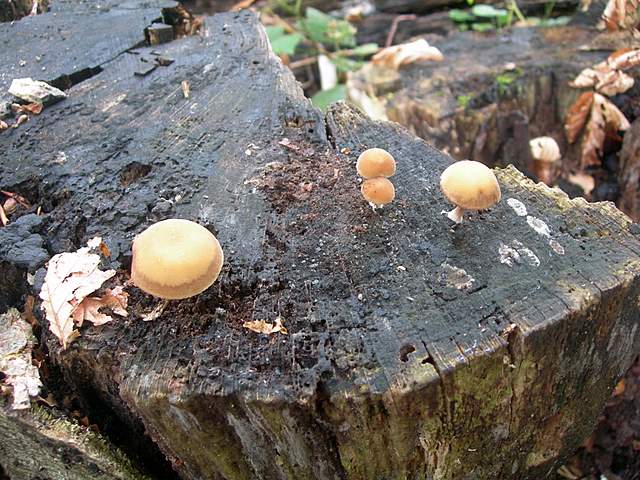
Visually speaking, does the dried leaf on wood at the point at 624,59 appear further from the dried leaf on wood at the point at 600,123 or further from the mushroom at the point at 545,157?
the mushroom at the point at 545,157

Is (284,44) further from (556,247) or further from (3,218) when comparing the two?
(556,247)

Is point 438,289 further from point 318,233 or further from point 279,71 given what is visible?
point 279,71

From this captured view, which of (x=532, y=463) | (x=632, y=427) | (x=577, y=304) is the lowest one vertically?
(x=632, y=427)

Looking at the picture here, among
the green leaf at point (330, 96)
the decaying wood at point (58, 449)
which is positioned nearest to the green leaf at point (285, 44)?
the green leaf at point (330, 96)

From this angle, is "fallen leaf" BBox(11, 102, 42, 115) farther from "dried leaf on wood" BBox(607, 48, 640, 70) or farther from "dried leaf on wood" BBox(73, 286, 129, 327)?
"dried leaf on wood" BBox(607, 48, 640, 70)

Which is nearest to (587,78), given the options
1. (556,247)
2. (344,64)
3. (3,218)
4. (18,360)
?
(344,64)

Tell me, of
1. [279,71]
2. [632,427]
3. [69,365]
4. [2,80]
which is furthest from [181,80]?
[632,427]

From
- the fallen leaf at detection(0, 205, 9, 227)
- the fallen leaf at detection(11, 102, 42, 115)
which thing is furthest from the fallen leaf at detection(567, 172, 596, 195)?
the fallen leaf at detection(0, 205, 9, 227)
